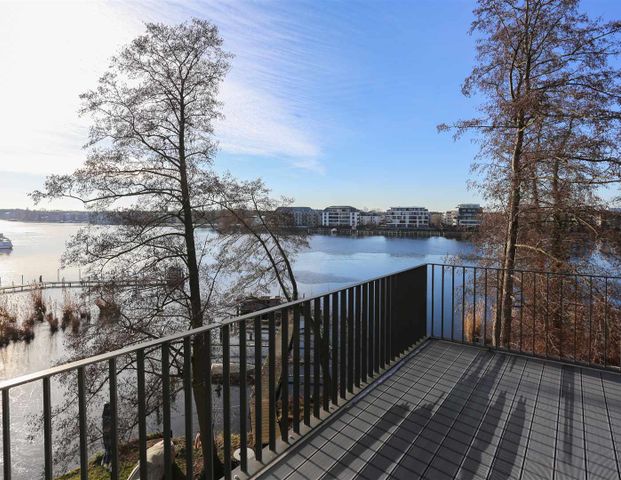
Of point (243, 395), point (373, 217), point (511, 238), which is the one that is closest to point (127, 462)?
point (243, 395)

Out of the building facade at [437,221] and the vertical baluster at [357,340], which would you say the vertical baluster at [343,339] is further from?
the building facade at [437,221]

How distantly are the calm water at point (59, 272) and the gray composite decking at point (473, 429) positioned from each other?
73.2 inches

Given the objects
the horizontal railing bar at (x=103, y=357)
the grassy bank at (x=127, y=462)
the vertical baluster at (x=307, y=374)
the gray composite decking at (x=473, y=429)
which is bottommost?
the grassy bank at (x=127, y=462)

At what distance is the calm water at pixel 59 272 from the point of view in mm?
9047

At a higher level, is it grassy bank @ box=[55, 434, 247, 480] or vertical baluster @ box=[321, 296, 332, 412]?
vertical baluster @ box=[321, 296, 332, 412]

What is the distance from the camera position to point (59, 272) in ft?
76.7

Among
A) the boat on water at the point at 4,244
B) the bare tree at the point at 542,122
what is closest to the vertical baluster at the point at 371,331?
the bare tree at the point at 542,122

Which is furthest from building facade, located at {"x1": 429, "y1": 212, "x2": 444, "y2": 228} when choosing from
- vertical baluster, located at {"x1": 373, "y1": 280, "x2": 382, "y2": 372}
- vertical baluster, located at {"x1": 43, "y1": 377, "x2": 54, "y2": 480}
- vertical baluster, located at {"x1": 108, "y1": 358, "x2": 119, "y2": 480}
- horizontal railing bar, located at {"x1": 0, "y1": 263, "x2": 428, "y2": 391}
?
vertical baluster, located at {"x1": 43, "y1": 377, "x2": 54, "y2": 480}

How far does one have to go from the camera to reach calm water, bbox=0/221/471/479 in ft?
29.7

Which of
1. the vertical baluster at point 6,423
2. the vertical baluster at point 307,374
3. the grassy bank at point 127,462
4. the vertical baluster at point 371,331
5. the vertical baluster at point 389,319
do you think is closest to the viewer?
the vertical baluster at point 6,423

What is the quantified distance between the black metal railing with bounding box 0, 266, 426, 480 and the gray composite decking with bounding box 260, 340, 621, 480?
0.61 feet

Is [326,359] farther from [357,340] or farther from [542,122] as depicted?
[542,122]

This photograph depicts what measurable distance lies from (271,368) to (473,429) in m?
1.31

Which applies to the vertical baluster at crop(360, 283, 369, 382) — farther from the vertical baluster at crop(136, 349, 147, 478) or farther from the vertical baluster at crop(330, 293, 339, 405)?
the vertical baluster at crop(136, 349, 147, 478)
